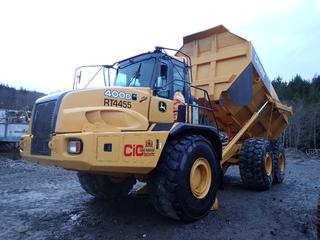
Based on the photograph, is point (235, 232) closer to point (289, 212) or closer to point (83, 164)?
point (289, 212)

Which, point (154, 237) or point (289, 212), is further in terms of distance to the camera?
point (289, 212)

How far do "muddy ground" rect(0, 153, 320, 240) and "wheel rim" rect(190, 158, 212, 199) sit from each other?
0.39 metres

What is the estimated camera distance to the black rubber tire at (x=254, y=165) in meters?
7.66

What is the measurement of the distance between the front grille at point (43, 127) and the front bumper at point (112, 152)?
0.18 metres

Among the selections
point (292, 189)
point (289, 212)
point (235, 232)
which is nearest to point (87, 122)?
point (235, 232)

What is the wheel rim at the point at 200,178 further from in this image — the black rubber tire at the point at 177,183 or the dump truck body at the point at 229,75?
the dump truck body at the point at 229,75

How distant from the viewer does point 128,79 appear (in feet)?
19.1

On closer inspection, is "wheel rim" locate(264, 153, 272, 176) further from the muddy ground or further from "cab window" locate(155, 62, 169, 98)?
"cab window" locate(155, 62, 169, 98)

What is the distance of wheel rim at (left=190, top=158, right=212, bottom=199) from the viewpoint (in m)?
5.22

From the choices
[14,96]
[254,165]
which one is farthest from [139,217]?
[14,96]

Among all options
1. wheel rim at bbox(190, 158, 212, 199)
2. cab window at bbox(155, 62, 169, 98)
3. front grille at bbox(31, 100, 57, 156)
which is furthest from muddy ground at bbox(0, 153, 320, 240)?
cab window at bbox(155, 62, 169, 98)

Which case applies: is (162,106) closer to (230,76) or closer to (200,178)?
(200,178)

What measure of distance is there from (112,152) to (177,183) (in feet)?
3.17

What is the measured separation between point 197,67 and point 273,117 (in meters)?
2.69
